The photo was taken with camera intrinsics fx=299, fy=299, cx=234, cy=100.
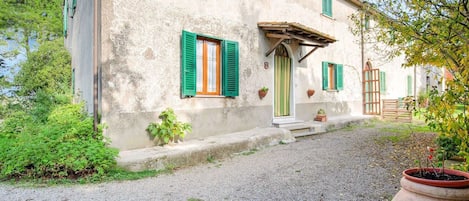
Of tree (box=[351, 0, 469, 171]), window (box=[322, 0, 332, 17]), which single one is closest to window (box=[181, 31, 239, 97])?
tree (box=[351, 0, 469, 171])

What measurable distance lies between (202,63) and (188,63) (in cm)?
59

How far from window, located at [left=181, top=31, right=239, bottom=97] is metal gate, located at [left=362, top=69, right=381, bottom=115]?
335 inches

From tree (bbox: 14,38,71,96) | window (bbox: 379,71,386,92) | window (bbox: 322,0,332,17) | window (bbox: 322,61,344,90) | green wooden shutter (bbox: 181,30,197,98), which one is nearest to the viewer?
green wooden shutter (bbox: 181,30,197,98)

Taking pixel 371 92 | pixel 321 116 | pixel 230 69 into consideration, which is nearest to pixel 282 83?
pixel 321 116

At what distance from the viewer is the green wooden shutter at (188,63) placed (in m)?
6.44

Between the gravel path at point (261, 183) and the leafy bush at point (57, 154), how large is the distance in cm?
39

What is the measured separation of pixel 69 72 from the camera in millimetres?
10266

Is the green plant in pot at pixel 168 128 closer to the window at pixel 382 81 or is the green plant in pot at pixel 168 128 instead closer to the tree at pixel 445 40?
the tree at pixel 445 40

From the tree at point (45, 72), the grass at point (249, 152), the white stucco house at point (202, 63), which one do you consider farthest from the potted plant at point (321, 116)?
the tree at point (45, 72)

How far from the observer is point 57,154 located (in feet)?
15.0

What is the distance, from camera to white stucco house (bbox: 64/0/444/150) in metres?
5.53

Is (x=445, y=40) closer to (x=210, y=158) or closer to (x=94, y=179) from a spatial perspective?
(x=210, y=158)

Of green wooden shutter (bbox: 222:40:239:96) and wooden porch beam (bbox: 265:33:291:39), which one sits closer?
green wooden shutter (bbox: 222:40:239:96)

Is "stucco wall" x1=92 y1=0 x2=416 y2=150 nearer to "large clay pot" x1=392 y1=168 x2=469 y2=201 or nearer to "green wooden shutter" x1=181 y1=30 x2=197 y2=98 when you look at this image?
"green wooden shutter" x1=181 y1=30 x2=197 y2=98
